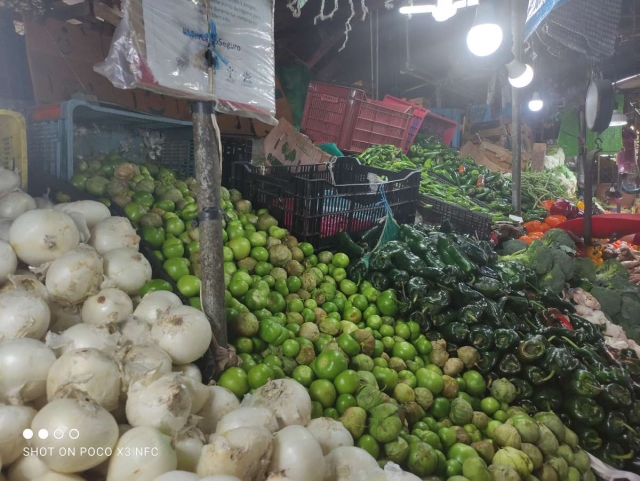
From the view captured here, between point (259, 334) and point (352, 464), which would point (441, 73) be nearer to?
point (259, 334)

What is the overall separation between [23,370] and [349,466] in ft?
3.98

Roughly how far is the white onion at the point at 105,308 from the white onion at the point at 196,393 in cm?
47

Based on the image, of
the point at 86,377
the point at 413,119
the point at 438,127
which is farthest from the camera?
the point at 438,127

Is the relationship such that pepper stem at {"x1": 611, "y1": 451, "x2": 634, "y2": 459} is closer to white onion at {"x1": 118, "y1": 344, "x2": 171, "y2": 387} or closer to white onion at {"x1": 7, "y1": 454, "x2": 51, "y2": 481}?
white onion at {"x1": 118, "y1": 344, "x2": 171, "y2": 387}

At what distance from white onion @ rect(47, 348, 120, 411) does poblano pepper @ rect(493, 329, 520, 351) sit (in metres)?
2.65

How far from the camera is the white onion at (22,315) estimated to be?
1675 millimetres

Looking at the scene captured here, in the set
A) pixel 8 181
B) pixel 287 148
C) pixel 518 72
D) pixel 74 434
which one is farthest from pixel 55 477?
pixel 518 72

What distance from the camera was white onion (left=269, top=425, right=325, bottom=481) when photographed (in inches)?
55.8

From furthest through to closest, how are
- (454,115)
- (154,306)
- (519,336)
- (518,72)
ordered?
(454,115), (518,72), (519,336), (154,306)

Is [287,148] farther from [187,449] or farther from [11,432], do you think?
[11,432]

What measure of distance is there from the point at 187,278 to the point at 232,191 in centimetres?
151

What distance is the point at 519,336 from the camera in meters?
3.36

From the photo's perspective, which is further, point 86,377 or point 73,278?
point 73,278

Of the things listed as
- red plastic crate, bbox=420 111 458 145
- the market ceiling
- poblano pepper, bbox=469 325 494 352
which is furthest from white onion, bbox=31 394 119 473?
red plastic crate, bbox=420 111 458 145
